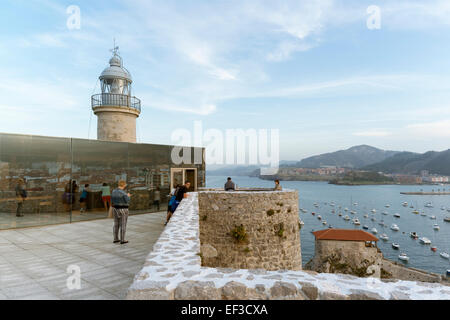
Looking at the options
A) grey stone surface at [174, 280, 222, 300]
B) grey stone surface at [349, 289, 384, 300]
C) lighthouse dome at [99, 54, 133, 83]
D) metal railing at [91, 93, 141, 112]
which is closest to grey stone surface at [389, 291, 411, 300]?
grey stone surface at [349, 289, 384, 300]

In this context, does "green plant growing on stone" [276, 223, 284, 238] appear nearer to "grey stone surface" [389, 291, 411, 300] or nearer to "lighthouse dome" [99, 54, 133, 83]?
"grey stone surface" [389, 291, 411, 300]

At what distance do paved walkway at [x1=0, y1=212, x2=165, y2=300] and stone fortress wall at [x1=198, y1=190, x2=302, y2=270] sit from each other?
249cm

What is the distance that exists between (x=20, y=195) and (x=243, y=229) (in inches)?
316

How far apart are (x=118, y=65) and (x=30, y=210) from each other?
12896 millimetres

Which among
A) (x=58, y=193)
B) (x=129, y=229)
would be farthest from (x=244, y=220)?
(x=58, y=193)

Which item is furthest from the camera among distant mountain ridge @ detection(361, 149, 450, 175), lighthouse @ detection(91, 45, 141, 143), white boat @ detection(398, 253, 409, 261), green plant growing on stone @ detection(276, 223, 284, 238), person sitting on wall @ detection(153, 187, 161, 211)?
distant mountain ridge @ detection(361, 149, 450, 175)

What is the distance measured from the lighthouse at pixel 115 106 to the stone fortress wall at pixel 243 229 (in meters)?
9.60

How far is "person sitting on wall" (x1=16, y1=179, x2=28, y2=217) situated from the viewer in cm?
827

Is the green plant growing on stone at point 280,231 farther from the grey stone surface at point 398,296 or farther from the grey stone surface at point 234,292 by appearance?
the grey stone surface at point 234,292

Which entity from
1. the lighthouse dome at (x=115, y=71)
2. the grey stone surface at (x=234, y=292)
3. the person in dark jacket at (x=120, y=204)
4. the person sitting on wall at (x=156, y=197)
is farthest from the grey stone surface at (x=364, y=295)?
the lighthouse dome at (x=115, y=71)

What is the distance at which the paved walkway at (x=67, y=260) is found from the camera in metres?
3.57

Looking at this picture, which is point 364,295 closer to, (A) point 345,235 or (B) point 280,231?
(B) point 280,231

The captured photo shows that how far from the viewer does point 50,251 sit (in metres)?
5.60
